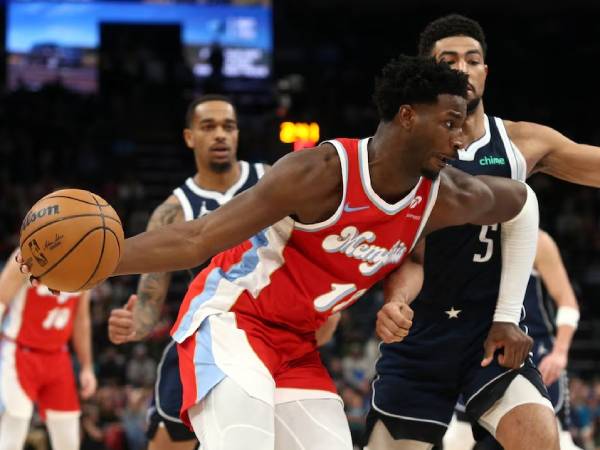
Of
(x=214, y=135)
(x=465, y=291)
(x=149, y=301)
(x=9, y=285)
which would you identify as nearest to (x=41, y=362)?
(x=9, y=285)

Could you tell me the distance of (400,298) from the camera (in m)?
3.51

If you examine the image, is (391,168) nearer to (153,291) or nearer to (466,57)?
(466,57)

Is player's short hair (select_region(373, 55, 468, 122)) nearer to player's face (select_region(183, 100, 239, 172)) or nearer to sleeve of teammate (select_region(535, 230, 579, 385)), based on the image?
player's face (select_region(183, 100, 239, 172))

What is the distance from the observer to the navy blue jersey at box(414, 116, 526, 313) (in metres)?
4.04

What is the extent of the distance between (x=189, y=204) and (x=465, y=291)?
1.69 m

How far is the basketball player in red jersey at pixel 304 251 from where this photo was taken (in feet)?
10.9

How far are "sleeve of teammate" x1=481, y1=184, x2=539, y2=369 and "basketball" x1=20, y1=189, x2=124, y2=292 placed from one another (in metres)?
1.52

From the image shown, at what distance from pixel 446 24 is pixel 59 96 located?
1381 cm

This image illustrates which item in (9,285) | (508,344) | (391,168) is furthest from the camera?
(9,285)

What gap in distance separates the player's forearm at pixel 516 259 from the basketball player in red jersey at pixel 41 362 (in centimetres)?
362

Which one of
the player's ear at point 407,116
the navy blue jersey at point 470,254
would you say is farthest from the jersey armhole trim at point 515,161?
the player's ear at point 407,116

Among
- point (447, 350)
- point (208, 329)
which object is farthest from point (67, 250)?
point (447, 350)

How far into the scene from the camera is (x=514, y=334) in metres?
3.83

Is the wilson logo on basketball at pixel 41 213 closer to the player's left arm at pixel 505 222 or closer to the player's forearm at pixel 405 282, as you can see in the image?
the player's forearm at pixel 405 282
